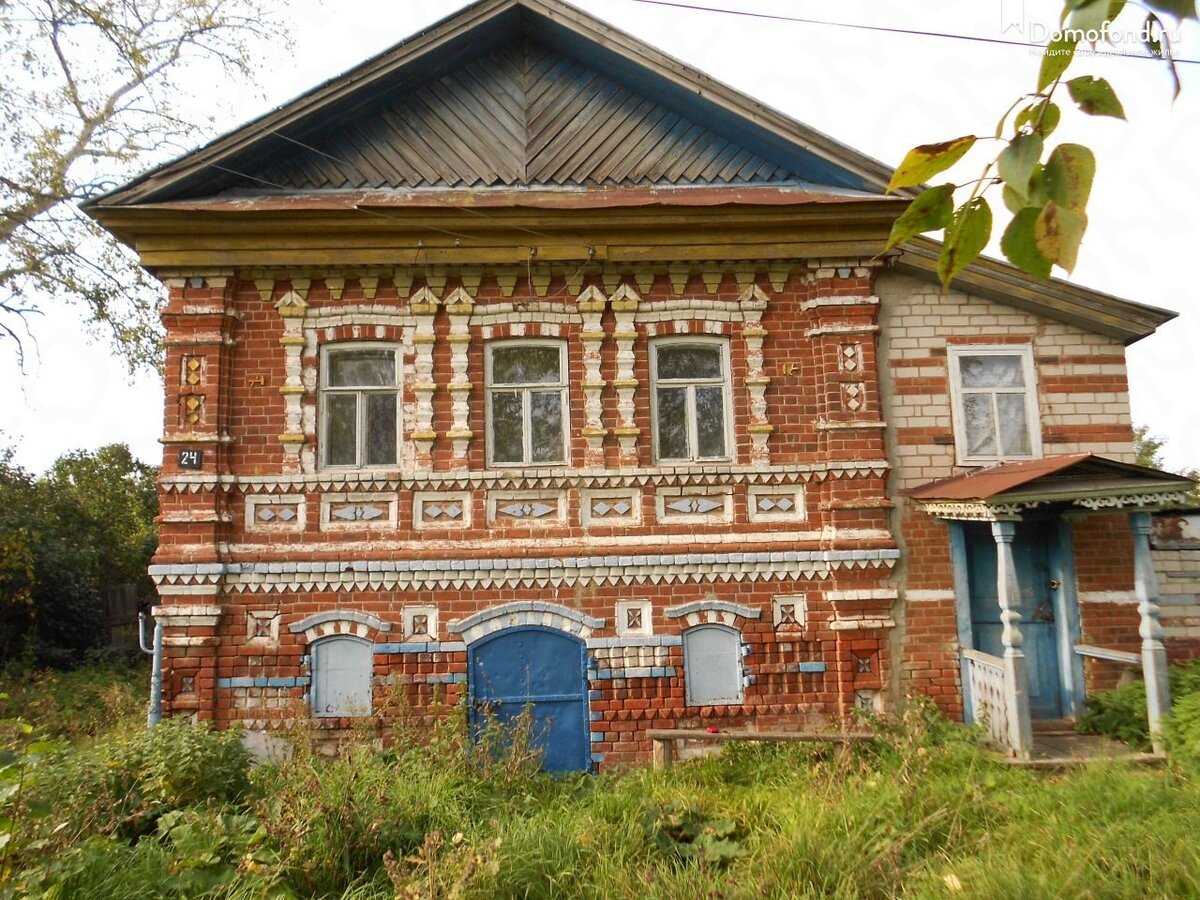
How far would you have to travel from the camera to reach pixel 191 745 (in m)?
6.09

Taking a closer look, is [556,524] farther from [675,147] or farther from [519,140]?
[675,147]

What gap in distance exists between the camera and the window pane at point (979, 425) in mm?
8344

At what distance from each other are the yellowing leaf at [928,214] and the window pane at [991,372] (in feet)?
24.7

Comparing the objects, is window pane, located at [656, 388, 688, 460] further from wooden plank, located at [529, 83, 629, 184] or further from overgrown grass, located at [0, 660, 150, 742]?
overgrown grass, located at [0, 660, 150, 742]

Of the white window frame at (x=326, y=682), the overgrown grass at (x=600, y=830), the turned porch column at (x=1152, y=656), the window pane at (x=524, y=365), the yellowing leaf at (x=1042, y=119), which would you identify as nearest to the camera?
the yellowing leaf at (x=1042, y=119)

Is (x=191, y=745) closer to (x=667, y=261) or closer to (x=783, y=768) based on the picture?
(x=783, y=768)

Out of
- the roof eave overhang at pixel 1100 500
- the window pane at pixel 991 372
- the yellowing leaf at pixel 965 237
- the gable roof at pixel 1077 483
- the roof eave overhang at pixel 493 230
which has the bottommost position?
the roof eave overhang at pixel 1100 500

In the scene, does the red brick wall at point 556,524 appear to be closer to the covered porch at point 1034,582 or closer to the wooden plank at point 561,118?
the covered porch at point 1034,582

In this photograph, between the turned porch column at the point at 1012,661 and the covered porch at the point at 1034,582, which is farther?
the covered porch at the point at 1034,582

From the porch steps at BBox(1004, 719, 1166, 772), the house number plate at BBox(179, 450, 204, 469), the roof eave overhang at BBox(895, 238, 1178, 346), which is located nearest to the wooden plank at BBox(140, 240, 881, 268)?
the roof eave overhang at BBox(895, 238, 1178, 346)

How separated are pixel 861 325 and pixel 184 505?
23.4ft

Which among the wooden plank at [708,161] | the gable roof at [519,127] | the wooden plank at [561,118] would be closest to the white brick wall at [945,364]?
the gable roof at [519,127]

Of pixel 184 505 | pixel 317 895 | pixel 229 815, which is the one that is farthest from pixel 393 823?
pixel 184 505

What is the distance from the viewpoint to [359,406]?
8.20 m
